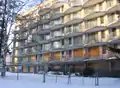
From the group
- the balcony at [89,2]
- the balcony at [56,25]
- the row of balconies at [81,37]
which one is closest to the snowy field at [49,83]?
the row of balconies at [81,37]

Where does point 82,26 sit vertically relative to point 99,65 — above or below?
above

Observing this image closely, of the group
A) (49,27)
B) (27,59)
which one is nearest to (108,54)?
(49,27)

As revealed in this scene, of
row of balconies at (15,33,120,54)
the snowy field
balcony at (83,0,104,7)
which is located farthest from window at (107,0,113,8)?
the snowy field

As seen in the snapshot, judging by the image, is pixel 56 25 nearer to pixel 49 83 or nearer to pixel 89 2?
pixel 89 2

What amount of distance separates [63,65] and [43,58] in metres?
10.5

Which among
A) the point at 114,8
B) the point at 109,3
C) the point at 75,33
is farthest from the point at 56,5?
the point at 114,8

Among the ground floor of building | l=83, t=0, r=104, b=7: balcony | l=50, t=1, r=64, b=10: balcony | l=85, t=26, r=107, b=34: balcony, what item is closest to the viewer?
the ground floor of building

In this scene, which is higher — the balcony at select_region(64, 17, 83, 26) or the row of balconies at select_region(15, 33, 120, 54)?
the balcony at select_region(64, 17, 83, 26)

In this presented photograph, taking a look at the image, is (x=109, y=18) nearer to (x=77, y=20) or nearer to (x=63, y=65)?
(x=77, y=20)

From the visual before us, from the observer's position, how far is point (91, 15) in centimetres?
5675

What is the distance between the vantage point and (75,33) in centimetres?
6122

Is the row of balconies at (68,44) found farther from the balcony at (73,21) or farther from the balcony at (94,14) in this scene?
the balcony at (94,14)

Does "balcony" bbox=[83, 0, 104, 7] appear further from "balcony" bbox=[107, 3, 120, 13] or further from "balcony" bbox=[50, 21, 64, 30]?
"balcony" bbox=[50, 21, 64, 30]

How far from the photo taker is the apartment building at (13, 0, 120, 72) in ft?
167
